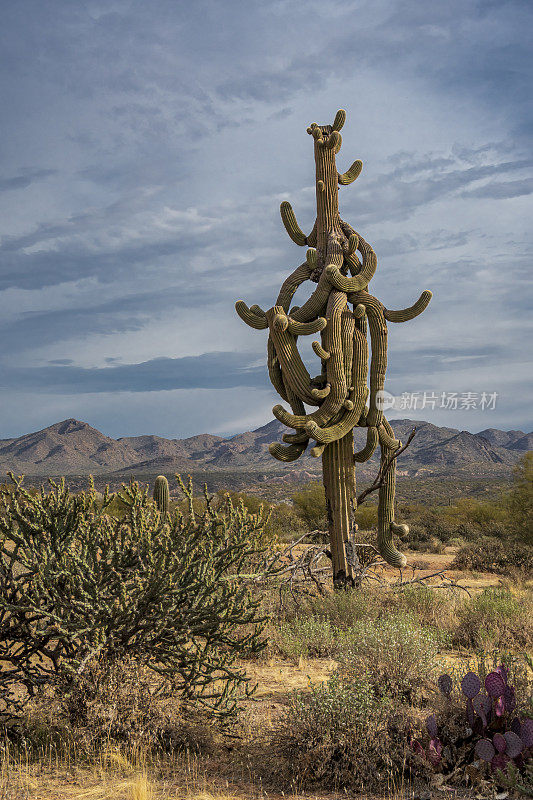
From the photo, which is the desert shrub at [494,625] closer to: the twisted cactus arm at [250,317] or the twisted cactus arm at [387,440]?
the twisted cactus arm at [387,440]

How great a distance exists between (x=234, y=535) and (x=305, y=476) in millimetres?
111484

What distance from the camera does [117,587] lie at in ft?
17.5

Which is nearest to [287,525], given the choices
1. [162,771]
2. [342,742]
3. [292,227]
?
[292,227]

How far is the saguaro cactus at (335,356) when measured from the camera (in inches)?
400

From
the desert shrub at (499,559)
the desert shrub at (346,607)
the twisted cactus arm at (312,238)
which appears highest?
the twisted cactus arm at (312,238)

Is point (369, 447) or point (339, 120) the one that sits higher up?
point (339, 120)

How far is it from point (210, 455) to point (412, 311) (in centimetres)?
18310

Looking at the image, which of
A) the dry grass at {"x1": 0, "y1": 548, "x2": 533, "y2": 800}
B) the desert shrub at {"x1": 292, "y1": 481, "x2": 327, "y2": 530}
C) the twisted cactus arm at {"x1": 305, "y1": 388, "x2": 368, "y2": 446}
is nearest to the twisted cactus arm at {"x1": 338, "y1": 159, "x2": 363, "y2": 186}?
the twisted cactus arm at {"x1": 305, "y1": 388, "x2": 368, "y2": 446}

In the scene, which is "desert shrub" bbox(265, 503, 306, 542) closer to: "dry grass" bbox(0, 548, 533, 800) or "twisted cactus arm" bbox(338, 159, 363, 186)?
"twisted cactus arm" bbox(338, 159, 363, 186)

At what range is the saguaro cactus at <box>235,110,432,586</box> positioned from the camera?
10172 millimetres

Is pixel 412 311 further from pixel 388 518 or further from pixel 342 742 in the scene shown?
pixel 342 742

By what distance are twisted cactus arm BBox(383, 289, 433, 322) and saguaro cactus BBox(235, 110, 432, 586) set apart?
18mm

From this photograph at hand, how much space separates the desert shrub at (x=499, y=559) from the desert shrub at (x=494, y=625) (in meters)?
6.94

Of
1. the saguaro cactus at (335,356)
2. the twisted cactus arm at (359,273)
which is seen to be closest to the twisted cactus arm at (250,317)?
the saguaro cactus at (335,356)
